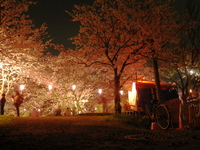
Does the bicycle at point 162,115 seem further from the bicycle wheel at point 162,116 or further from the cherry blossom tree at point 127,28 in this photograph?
the cherry blossom tree at point 127,28

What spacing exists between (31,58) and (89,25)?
26.1 feet

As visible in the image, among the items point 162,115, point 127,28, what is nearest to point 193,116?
point 162,115

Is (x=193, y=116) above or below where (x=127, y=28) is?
below

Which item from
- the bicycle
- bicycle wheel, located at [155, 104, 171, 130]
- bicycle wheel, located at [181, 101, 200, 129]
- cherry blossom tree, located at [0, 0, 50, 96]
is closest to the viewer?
bicycle wheel, located at [181, 101, 200, 129]

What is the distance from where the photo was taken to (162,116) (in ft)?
21.9

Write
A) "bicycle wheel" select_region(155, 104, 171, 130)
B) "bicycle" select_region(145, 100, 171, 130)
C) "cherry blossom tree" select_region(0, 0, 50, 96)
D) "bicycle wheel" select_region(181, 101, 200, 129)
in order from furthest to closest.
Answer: "cherry blossom tree" select_region(0, 0, 50, 96), "bicycle wheel" select_region(155, 104, 171, 130), "bicycle" select_region(145, 100, 171, 130), "bicycle wheel" select_region(181, 101, 200, 129)

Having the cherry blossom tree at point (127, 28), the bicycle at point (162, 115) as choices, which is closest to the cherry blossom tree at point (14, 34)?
the cherry blossom tree at point (127, 28)

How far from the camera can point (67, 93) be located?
23703 mm

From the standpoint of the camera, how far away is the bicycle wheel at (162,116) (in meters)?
6.37

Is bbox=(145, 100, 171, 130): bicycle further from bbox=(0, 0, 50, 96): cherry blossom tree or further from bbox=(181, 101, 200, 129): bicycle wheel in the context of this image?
bbox=(0, 0, 50, 96): cherry blossom tree

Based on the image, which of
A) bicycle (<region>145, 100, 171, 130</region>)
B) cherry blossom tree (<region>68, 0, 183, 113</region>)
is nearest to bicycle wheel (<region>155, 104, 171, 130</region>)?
bicycle (<region>145, 100, 171, 130</region>)

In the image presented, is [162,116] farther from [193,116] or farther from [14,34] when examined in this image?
[14,34]

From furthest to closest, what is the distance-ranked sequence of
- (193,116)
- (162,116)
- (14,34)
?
(14,34) → (162,116) → (193,116)

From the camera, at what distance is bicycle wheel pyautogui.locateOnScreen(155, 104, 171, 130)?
251 inches
